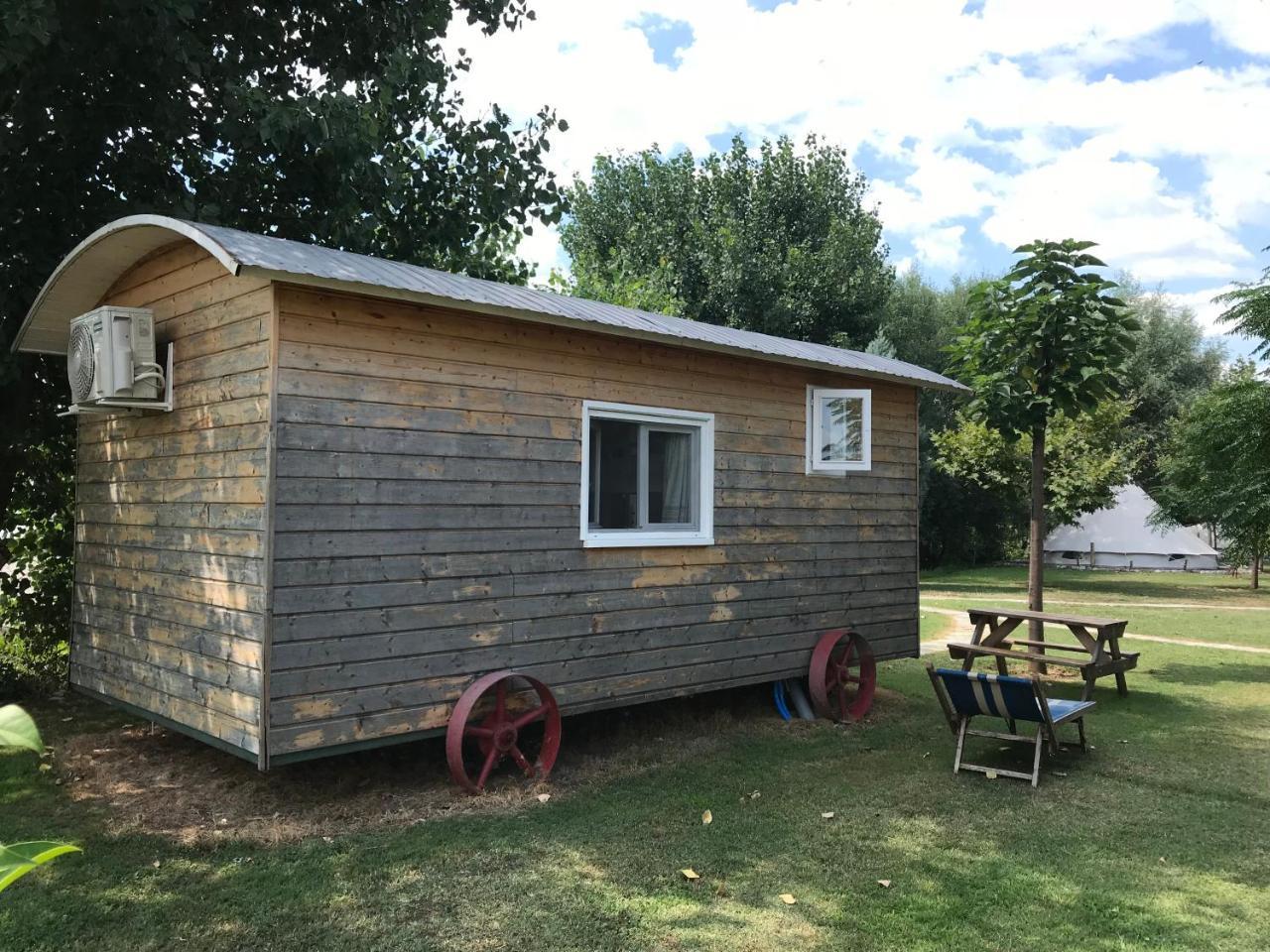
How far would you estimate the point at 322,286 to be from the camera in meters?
4.86

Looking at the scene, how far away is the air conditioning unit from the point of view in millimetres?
5461

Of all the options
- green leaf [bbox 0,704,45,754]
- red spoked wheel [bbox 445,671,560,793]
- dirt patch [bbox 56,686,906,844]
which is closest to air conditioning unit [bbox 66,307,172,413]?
dirt patch [bbox 56,686,906,844]

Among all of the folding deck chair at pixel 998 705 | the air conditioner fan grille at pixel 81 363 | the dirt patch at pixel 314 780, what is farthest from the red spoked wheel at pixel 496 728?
the air conditioner fan grille at pixel 81 363

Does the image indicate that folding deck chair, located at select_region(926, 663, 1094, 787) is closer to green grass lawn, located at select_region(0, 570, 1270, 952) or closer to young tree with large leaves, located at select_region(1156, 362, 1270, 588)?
green grass lawn, located at select_region(0, 570, 1270, 952)

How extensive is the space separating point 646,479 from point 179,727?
334 cm

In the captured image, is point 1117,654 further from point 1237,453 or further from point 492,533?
point 492,533

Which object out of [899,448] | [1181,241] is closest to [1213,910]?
[899,448]

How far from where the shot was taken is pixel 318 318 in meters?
5.00

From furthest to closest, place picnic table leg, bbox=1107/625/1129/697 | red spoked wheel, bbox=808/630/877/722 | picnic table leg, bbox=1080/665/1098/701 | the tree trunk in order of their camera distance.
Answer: the tree trunk
picnic table leg, bbox=1107/625/1129/697
picnic table leg, bbox=1080/665/1098/701
red spoked wheel, bbox=808/630/877/722

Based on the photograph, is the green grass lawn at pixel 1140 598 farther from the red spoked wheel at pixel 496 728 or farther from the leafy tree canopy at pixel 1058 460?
the red spoked wheel at pixel 496 728

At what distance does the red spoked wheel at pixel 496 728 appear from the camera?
5387 mm

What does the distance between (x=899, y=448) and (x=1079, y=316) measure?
8.64 ft

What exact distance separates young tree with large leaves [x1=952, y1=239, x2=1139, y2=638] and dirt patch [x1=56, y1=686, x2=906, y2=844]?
4.65 m

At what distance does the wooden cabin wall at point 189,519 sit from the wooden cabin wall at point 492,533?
196mm
